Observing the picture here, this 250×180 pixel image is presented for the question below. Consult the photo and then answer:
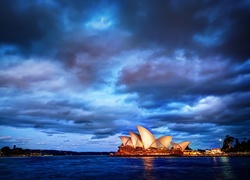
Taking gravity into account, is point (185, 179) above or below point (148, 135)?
below

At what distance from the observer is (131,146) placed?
17112cm

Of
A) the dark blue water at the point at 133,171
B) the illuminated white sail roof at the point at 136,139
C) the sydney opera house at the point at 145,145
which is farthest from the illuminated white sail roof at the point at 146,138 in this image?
the dark blue water at the point at 133,171

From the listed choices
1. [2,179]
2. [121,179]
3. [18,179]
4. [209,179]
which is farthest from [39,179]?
[209,179]

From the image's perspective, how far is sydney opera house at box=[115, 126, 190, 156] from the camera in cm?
15200

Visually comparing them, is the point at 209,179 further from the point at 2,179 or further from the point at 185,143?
the point at 185,143

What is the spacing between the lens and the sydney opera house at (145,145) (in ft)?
499

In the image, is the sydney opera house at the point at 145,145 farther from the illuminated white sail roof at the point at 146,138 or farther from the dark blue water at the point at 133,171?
the dark blue water at the point at 133,171

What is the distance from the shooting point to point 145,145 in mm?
155000

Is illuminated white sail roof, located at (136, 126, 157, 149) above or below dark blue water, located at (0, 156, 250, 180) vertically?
above

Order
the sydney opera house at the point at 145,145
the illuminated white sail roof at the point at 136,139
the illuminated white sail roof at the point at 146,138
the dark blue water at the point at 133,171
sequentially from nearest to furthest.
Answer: the dark blue water at the point at 133,171, the illuminated white sail roof at the point at 146,138, the sydney opera house at the point at 145,145, the illuminated white sail roof at the point at 136,139

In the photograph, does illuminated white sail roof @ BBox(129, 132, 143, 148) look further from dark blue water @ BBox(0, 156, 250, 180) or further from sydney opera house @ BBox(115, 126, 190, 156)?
dark blue water @ BBox(0, 156, 250, 180)

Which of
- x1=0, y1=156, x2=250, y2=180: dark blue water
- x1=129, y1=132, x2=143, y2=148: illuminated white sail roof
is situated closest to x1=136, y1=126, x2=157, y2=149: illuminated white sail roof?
x1=129, y1=132, x2=143, y2=148: illuminated white sail roof

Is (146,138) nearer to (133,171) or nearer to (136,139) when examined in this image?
(136,139)

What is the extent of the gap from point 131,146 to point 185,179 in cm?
13569
